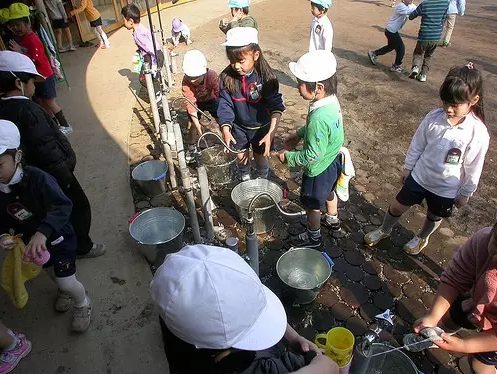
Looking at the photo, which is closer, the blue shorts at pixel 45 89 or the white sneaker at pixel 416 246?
the white sneaker at pixel 416 246

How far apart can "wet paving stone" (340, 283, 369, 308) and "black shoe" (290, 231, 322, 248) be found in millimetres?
492

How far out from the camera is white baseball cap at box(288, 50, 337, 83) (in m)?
2.59

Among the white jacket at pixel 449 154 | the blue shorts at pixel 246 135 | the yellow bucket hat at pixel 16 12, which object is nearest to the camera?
the white jacket at pixel 449 154

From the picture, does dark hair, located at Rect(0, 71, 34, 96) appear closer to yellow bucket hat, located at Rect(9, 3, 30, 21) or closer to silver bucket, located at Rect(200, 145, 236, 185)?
silver bucket, located at Rect(200, 145, 236, 185)

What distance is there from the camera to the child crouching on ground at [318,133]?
2.63 m

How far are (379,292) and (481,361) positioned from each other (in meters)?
1.02

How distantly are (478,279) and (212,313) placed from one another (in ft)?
5.23

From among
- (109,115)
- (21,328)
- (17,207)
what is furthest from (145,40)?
(21,328)

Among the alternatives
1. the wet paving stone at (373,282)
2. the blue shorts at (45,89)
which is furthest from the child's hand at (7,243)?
the blue shorts at (45,89)

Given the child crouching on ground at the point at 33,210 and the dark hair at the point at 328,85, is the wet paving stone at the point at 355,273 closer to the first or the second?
the dark hair at the point at 328,85

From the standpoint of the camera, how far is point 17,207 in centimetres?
235

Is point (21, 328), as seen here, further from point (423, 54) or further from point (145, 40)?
point (423, 54)

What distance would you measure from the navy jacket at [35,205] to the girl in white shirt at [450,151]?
268 cm

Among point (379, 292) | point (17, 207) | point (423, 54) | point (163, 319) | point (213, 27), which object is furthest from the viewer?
point (213, 27)
